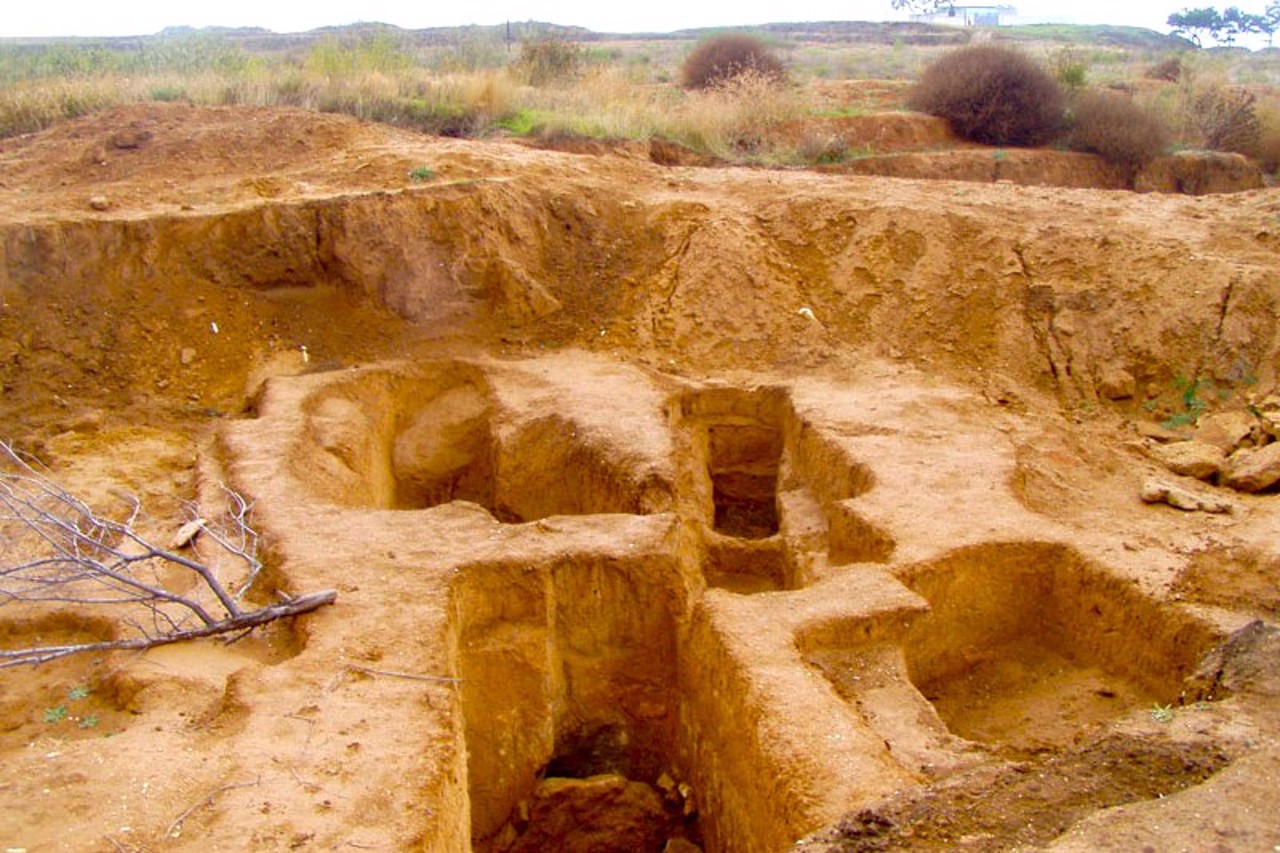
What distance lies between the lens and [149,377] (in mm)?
8602

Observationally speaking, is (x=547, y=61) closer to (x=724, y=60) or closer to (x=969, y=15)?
(x=724, y=60)

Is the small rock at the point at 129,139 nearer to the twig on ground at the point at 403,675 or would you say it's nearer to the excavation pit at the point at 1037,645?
the twig on ground at the point at 403,675

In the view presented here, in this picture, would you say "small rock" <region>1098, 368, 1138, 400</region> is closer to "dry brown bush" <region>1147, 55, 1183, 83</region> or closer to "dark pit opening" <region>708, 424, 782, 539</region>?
"dark pit opening" <region>708, 424, 782, 539</region>

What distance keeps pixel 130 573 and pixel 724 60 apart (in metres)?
17.7

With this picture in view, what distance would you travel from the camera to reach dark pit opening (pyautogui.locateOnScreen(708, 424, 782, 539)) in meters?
8.83

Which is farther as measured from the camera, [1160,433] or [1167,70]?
[1167,70]

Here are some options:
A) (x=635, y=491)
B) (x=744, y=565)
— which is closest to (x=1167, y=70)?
(x=744, y=565)

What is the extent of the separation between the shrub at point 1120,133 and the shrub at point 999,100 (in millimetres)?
523

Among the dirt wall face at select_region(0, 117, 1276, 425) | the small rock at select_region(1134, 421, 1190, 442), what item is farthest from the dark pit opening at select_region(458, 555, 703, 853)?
the small rock at select_region(1134, 421, 1190, 442)

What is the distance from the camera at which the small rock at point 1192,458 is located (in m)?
7.46

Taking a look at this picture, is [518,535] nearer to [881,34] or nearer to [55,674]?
[55,674]

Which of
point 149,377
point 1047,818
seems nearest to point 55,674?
point 149,377

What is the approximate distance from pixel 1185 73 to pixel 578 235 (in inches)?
669

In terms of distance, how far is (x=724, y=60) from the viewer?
20859 mm
